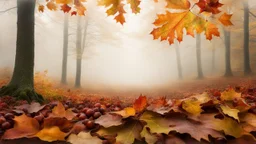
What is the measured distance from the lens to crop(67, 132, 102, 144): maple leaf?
81 cm

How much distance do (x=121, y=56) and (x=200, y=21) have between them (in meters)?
39.4

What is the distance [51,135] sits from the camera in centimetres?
81

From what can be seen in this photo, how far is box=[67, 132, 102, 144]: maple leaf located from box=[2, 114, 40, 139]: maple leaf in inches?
5.7

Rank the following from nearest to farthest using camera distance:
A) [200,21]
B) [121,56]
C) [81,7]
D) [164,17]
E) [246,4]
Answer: [164,17] < [200,21] < [81,7] < [246,4] < [121,56]

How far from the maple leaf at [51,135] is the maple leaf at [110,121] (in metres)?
0.15

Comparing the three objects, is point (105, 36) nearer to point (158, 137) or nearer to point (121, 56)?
point (158, 137)

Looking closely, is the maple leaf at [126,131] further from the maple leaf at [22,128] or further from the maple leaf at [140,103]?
the maple leaf at [22,128]

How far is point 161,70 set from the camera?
37125 mm

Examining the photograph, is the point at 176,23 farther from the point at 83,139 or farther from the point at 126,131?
the point at 83,139

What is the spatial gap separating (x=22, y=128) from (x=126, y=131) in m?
0.39

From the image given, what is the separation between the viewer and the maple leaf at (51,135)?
2.61 feet

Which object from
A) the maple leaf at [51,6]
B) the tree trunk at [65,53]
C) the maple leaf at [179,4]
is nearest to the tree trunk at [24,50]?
the maple leaf at [51,6]

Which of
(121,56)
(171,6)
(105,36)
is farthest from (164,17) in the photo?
(121,56)

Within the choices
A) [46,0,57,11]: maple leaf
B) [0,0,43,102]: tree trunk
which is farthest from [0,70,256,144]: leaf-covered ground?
[0,0,43,102]: tree trunk
